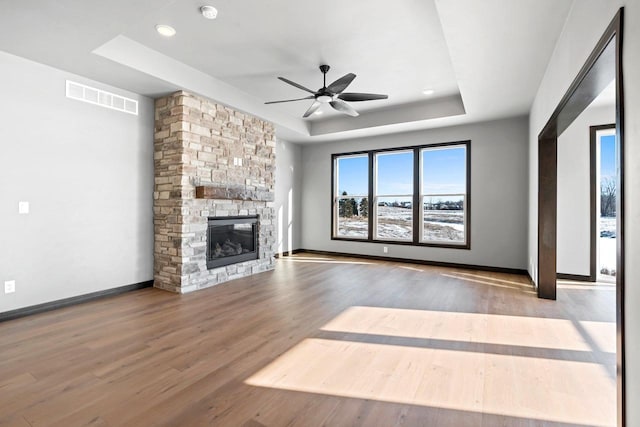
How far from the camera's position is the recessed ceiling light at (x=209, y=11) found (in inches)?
121

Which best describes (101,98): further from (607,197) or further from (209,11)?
(607,197)

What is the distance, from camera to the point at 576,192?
530cm

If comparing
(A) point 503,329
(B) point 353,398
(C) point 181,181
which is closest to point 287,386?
(B) point 353,398

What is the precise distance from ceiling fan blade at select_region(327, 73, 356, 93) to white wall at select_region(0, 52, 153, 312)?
279cm

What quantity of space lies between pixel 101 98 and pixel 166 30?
4.85 ft

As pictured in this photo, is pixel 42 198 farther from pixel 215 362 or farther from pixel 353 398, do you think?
pixel 353 398

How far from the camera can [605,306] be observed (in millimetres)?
3881

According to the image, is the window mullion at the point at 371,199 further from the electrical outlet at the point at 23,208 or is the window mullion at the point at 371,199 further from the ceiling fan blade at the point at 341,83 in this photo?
the electrical outlet at the point at 23,208

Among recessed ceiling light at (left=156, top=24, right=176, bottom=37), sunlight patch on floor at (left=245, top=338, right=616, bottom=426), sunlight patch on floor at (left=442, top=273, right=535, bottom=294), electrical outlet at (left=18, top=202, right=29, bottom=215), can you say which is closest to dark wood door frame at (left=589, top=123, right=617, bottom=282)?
sunlight patch on floor at (left=442, top=273, right=535, bottom=294)

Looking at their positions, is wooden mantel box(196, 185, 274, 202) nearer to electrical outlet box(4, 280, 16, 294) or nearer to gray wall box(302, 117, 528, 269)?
electrical outlet box(4, 280, 16, 294)

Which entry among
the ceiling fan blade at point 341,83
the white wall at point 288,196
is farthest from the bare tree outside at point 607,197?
the white wall at point 288,196

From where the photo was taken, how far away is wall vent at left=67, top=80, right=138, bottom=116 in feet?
12.8

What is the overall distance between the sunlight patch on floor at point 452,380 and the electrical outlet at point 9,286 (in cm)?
304

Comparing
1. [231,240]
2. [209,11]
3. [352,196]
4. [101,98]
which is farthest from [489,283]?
[101,98]
